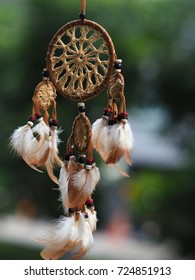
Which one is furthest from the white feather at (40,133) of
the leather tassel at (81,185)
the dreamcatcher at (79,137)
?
the leather tassel at (81,185)

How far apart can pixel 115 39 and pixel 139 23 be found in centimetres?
69

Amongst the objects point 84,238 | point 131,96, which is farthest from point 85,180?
point 131,96

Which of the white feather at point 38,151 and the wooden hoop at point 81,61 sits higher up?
the wooden hoop at point 81,61

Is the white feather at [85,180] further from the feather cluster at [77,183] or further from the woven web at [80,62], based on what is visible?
the woven web at [80,62]

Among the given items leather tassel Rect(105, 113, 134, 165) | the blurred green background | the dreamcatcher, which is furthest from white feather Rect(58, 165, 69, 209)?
the blurred green background

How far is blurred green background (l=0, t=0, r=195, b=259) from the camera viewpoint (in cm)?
511

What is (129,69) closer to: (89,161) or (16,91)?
(16,91)

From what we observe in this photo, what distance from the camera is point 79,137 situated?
4.53ft

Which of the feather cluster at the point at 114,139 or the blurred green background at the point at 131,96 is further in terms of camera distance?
the blurred green background at the point at 131,96

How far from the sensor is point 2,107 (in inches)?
240

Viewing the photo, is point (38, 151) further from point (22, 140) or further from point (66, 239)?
point (66, 239)

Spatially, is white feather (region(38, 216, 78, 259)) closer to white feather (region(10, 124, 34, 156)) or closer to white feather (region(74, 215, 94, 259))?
white feather (region(74, 215, 94, 259))

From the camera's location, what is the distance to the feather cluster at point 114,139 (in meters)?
1.33
